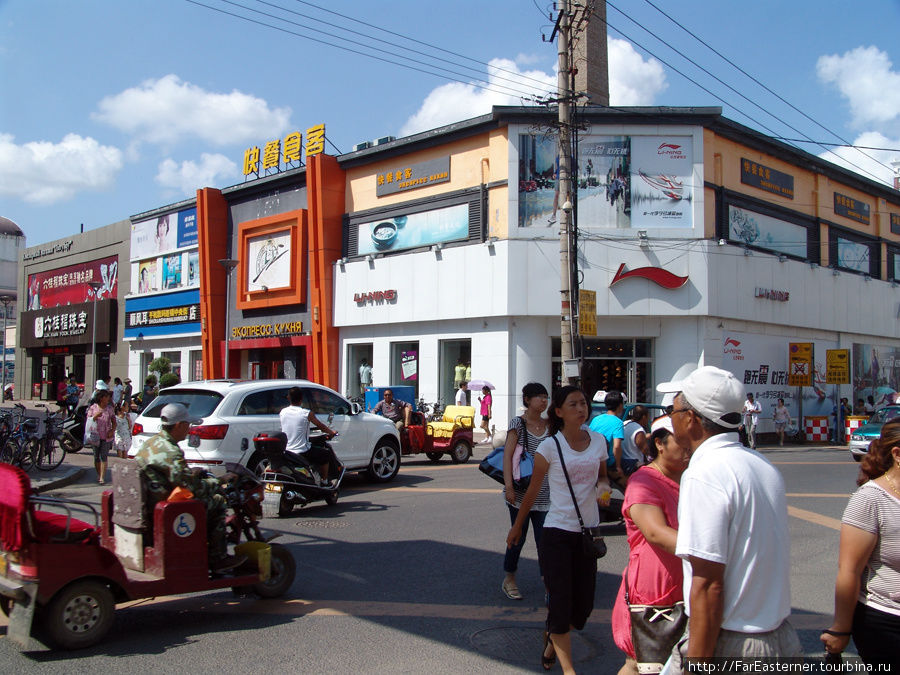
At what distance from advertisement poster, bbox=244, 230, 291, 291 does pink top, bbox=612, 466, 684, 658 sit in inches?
1086

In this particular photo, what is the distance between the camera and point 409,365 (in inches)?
1051

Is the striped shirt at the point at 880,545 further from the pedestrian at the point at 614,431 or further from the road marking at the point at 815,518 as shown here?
the road marking at the point at 815,518

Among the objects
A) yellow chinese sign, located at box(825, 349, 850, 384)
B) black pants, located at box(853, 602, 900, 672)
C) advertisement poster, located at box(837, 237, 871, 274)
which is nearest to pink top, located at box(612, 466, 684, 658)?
black pants, located at box(853, 602, 900, 672)

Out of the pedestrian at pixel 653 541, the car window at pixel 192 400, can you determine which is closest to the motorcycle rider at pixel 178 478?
Result: the pedestrian at pixel 653 541

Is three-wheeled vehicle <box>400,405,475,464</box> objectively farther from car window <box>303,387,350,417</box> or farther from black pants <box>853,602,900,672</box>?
black pants <box>853,602,900,672</box>

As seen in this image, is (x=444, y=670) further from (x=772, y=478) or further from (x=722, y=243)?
(x=722, y=243)

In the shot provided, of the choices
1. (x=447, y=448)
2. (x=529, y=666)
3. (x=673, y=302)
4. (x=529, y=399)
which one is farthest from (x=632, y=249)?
(x=529, y=666)

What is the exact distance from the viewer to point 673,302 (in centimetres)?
2347

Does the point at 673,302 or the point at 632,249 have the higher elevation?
the point at 632,249

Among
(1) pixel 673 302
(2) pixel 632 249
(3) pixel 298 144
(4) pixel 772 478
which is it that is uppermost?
(3) pixel 298 144

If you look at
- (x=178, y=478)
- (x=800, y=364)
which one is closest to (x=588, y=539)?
(x=178, y=478)

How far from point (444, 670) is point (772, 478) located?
293 cm

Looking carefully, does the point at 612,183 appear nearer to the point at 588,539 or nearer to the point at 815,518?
the point at 815,518

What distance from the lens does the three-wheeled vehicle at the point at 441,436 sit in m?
16.3
